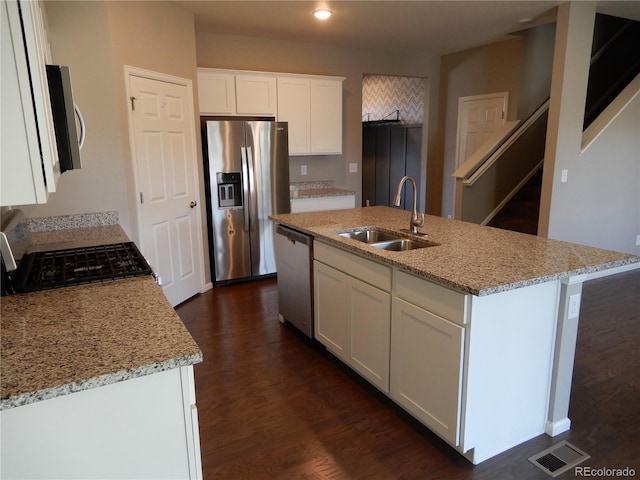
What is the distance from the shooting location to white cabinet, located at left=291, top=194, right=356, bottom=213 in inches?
194

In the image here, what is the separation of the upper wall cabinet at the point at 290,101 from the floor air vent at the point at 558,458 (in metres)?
3.86

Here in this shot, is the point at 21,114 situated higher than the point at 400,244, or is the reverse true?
the point at 21,114

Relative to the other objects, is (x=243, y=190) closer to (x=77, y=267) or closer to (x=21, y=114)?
(x=77, y=267)

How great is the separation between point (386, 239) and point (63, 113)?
1.97 meters

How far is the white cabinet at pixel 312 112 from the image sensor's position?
491 cm

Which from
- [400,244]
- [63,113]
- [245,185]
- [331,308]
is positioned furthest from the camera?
[245,185]

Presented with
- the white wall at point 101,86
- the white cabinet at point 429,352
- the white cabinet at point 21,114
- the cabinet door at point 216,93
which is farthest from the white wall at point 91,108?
the white cabinet at point 429,352

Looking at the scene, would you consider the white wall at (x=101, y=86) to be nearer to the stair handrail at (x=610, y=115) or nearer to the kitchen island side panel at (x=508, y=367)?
the kitchen island side panel at (x=508, y=367)

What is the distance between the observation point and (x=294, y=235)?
3.16 metres

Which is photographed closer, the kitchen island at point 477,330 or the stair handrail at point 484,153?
the kitchen island at point 477,330

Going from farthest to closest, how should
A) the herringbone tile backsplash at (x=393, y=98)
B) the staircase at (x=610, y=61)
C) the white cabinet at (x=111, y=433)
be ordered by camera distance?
the herringbone tile backsplash at (x=393, y=98), the staircase at (x=610, y=61), the white cabinet at (x=111, y=433)

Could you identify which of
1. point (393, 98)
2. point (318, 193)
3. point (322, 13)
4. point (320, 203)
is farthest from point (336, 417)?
point (393, 98)

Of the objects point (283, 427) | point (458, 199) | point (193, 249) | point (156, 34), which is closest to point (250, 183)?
point (193, 249)

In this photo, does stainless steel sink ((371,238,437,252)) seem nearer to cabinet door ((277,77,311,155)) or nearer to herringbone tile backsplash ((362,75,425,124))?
cabinet door ((277,77,311,155))
